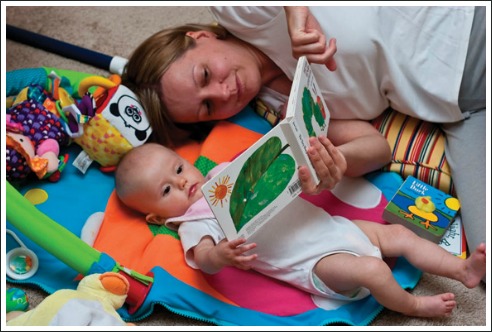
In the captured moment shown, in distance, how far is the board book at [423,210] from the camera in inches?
48.0

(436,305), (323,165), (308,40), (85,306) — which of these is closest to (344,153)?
(323,165)

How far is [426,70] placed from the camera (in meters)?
1.25

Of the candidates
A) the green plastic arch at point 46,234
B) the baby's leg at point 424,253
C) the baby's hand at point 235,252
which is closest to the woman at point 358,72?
the baby's leg at point 424,253

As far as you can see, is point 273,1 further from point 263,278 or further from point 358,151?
point 263,278

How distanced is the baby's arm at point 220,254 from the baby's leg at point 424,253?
29 cm

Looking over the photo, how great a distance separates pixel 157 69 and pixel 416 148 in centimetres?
62

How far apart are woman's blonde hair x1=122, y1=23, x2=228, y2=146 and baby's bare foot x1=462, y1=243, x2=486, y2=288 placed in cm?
73

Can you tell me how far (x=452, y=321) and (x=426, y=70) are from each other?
517 millimetres

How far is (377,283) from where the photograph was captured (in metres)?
1.08

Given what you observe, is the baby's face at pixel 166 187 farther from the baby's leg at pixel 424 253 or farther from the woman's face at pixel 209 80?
the baby's leg at pixel 424 253

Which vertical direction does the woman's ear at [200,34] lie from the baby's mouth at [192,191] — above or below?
above

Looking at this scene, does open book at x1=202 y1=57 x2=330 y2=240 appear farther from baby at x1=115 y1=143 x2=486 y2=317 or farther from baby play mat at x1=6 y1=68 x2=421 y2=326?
baby play mat at x1=6 y1=68 x2=421 y2=326

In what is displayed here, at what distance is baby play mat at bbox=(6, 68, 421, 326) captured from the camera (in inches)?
44.8

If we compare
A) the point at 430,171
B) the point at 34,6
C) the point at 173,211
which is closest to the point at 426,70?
the point at 430,171
